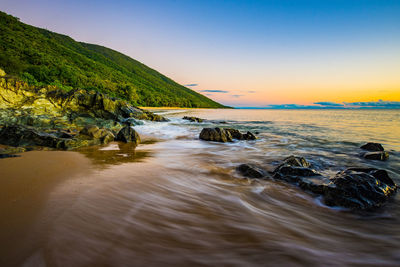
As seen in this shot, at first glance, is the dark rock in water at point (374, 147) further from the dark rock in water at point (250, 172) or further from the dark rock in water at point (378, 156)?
the dark rock in water at point (250, 172)

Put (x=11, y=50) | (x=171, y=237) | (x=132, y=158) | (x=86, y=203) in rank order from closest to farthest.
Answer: (x=171, y=237) → (x=86, y=203) → (x=132, y=158) → (x=11, y=50)

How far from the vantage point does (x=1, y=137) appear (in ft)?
19.4

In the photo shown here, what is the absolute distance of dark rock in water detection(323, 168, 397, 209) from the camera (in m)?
3.19

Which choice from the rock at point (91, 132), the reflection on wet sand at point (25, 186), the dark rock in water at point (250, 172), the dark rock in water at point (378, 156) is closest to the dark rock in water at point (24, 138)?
the reflection on wet sand at point (25, 186)

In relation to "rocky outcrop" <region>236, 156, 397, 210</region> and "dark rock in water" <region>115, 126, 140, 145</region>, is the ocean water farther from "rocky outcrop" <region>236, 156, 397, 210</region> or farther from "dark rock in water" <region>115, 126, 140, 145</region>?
"dark rock in water" <region>115, 126, 140, 145</region>

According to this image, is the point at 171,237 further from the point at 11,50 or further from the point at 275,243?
the point at 11,50

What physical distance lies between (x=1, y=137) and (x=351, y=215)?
9579 millimetres

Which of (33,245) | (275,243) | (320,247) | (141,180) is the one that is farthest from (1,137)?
(320,247)

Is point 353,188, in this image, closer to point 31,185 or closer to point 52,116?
point 31,185

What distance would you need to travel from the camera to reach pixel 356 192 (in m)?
3.31

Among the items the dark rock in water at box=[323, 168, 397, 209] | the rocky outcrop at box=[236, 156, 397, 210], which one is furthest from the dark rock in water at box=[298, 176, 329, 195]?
the dark rock in water at box=[323, 168, 397, 209]

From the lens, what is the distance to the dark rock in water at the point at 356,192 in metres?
3.19

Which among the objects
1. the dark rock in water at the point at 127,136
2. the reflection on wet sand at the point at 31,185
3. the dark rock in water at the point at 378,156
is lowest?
the dark rock in water at the point at 378,156

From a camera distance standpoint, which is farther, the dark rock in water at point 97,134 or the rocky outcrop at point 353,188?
the dark rock in water at point 97,134
